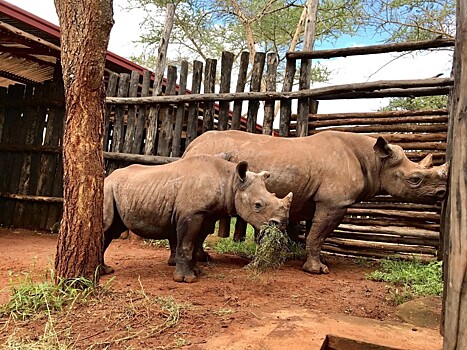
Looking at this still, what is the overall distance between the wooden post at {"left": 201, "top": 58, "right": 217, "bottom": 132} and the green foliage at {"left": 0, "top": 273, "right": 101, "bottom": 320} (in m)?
4.27

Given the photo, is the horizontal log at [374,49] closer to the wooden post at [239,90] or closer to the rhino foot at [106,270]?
the wooden post at [239,90]

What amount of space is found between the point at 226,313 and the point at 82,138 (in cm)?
199

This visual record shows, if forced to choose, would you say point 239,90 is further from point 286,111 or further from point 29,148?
point 29,148

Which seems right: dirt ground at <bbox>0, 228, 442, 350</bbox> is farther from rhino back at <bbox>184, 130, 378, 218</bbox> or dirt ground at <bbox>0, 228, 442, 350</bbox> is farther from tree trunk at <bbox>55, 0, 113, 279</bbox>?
rhino back at <bbox>184, 130, 378, 218</bbox>

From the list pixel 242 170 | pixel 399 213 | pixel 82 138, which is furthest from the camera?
pixel 399 213

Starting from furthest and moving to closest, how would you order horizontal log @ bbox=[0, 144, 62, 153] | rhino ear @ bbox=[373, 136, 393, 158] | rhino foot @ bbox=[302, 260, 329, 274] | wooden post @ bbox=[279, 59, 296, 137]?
horizontal log @ bbox=[0, 144, 62, 153], wooden post @ bbox=[279, 59, 296, 137], rhino ear @ bbox=[373, 136, 393, 158], rhino foot @ bbox=[302, 260, 329, 274]

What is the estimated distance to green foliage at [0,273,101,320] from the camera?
3424mm

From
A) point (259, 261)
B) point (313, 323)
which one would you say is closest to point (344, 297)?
point (259, 261)

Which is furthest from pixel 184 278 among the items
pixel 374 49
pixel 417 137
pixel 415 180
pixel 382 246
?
pixel 374 49

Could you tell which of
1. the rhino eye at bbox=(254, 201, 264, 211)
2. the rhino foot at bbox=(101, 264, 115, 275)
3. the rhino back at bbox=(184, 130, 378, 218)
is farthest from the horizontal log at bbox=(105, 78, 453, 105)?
the rhino foot at bbox=(101, 264, 115, 275)

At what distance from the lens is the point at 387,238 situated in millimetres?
6801

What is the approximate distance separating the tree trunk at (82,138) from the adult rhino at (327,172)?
2.15 m

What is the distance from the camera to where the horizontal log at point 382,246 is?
6504 millimetres

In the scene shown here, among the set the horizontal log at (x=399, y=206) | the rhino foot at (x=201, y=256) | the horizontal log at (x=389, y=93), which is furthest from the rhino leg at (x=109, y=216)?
the horizontal log at (x=399, y=206)
